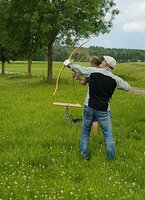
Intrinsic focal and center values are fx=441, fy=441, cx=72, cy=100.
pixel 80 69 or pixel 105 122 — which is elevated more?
pixel 80 69

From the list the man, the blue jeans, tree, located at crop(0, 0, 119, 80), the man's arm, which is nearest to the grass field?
the blue jeans

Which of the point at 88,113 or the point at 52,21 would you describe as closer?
the point at 88,113

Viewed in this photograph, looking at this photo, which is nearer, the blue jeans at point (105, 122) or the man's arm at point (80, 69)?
the man's arm at point (80, 69)

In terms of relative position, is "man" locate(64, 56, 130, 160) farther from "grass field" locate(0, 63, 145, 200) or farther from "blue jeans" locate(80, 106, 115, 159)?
"grass field" locate(0, 63, 145, 200)

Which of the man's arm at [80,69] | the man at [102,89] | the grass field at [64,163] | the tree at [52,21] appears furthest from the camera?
the tree at [52,21]

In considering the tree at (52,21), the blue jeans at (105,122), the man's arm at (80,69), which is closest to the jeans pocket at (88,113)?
the blue jeans at (105,122)

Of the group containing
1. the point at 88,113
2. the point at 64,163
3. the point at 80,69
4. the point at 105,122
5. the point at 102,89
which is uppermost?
the point at 80,69

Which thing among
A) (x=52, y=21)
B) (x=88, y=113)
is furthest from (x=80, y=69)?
(x=52, y=21)

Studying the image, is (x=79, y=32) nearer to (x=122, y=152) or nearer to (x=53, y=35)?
(x=53, y=35)

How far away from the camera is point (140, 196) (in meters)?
7.75

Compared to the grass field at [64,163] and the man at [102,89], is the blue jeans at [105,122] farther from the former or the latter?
the grass field at [64,163]

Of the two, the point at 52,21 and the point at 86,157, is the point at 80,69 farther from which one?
the point at 52,21

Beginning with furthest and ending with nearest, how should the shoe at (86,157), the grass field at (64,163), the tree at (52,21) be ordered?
the tree at (52,21), the shoe at (86,157), the grass field at (64,163)

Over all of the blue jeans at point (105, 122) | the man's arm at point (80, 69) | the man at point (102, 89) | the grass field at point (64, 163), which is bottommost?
the grass field at point (64, 163)
